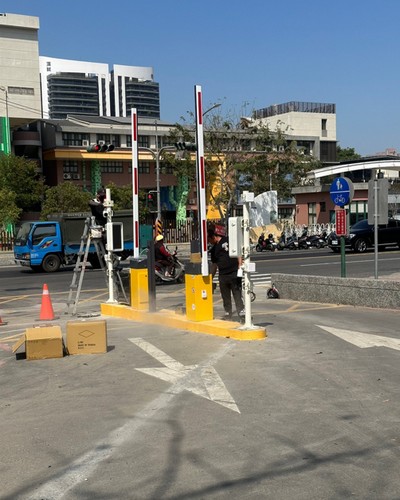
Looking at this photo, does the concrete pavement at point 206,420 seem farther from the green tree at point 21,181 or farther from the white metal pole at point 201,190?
the green tree at point 21,181

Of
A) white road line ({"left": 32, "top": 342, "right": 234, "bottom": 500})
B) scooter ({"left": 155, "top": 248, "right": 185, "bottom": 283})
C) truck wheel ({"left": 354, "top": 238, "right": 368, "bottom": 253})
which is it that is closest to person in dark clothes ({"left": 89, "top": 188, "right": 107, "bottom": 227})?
scooter ({"left": 155, "top": 248, "right": 185, "bottom": 283})

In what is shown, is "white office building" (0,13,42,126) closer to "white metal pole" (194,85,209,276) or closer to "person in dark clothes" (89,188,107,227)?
"person in dark clothes" (89,188,107,227)

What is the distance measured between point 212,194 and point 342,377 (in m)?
42.9

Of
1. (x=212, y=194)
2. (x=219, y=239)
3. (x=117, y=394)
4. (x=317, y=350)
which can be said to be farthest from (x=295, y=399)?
(x=212, y=194)

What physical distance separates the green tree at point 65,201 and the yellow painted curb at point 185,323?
34396 mm

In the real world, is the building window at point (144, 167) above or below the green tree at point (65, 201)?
above

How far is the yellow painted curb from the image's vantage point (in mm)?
9641

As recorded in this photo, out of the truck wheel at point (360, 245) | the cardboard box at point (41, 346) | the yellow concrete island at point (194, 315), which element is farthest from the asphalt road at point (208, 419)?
the truck wheel at point (360, 245)

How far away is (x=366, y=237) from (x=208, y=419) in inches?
1113

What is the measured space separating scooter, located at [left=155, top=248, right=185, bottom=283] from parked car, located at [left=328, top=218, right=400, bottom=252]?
1435 cm

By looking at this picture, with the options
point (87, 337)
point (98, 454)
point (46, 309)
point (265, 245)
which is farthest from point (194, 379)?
point (265, 245)

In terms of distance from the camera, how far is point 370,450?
196 inches

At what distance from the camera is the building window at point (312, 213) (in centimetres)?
5084

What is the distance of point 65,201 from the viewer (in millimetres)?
46938
